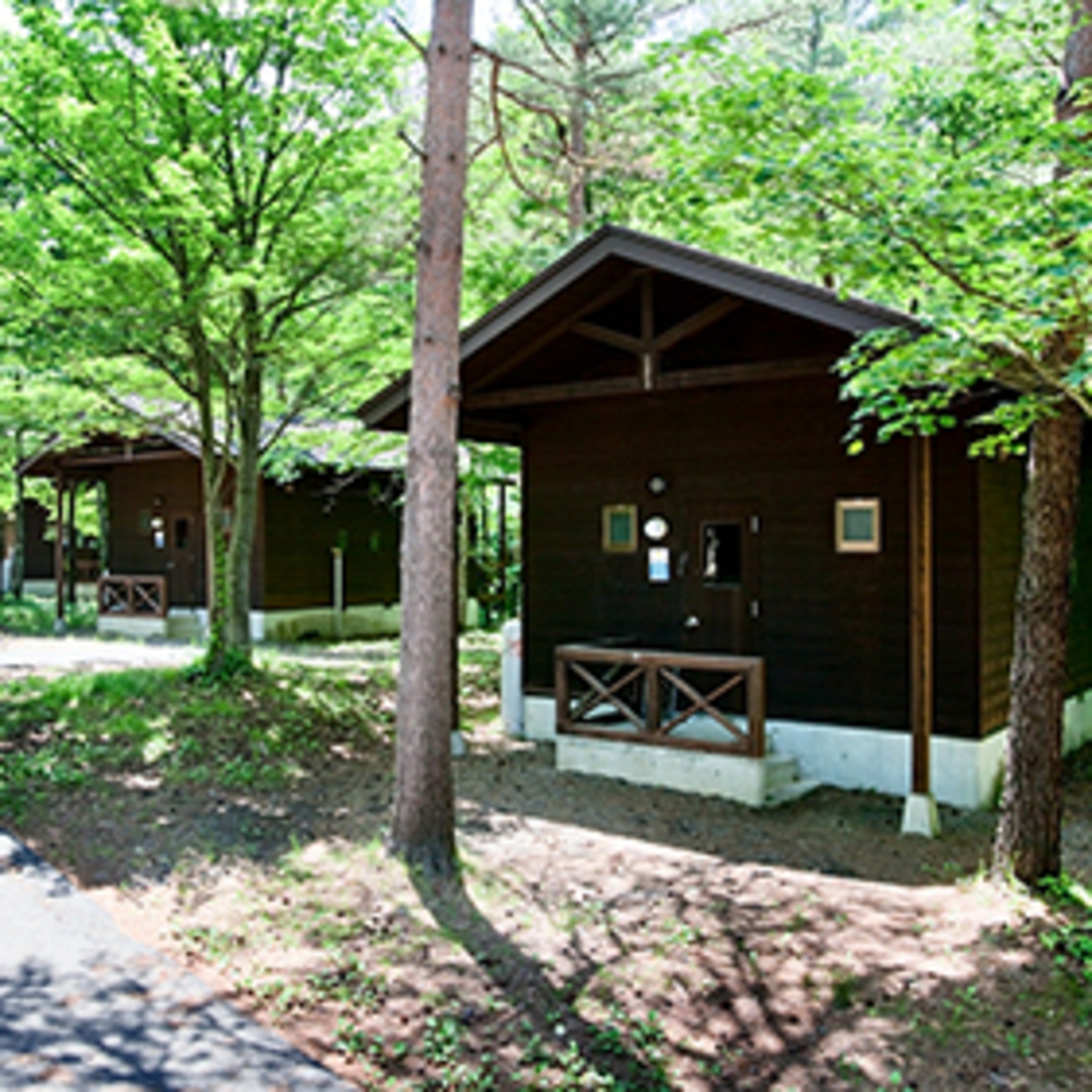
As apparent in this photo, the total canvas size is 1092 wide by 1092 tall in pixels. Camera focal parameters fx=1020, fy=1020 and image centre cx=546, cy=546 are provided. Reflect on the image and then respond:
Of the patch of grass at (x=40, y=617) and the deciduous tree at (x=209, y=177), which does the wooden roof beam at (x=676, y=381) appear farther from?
the patch of grass at (x=40, y=617)

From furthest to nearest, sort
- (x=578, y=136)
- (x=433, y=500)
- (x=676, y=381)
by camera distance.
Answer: (x=578, y=136)
(x=676, y=381)
(x=433, y=500)

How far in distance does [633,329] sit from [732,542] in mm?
2143

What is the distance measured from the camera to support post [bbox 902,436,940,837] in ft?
23.1

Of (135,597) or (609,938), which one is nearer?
(609,938)

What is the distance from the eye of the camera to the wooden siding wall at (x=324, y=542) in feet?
57.2

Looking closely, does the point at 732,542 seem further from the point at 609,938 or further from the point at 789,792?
the point at 609,938

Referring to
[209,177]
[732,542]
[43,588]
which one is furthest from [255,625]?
[43,588]

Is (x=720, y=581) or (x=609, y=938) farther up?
(x=720, y=581)

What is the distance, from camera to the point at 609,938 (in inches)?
198

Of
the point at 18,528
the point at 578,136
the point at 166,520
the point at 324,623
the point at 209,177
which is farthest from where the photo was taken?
the point at 18,528

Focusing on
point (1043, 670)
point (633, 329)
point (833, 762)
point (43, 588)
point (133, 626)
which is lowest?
point (833, 762)

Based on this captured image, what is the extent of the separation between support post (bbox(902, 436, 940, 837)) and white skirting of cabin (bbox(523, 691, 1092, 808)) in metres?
0.87

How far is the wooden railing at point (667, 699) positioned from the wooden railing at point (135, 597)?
10.3 metres

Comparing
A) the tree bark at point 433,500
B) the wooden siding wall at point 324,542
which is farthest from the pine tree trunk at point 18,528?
the tree bark at point 433,500
